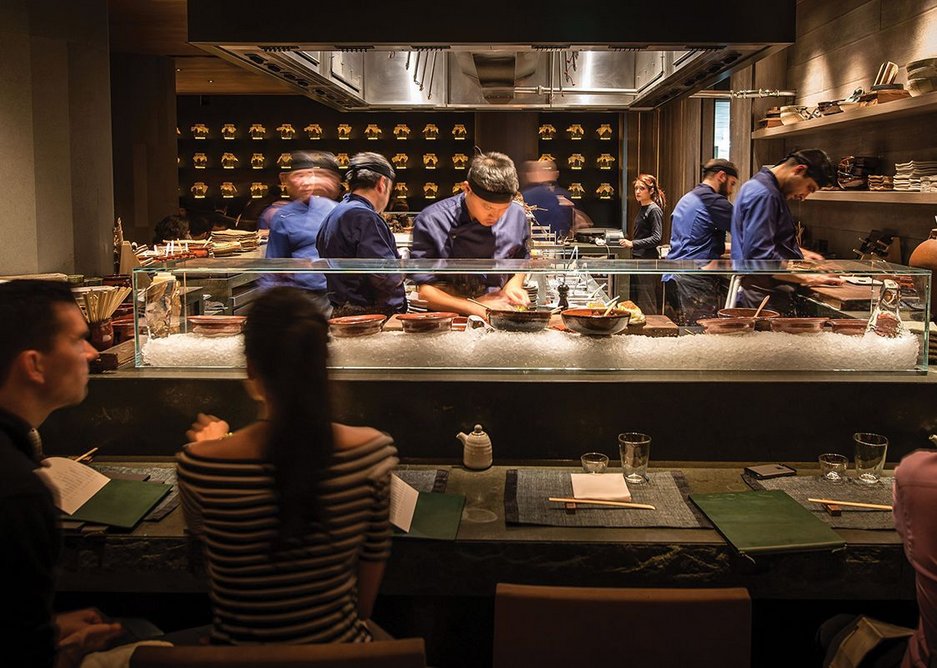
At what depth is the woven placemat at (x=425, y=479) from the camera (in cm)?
251

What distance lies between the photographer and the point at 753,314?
2828mm

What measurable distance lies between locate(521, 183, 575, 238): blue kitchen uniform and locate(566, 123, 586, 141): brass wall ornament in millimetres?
4053

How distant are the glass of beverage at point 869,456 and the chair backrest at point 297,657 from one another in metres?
1.54

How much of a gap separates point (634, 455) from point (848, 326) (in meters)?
0.80

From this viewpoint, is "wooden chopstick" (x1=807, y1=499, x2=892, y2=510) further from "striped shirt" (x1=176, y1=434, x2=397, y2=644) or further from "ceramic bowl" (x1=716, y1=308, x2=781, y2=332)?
"striped shirt" (x1=176, y1=434, x2=397, y2=644)

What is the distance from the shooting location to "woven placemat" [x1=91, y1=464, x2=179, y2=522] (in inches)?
92.6

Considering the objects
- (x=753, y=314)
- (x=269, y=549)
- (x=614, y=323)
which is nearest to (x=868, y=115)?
(x=753, y=314)

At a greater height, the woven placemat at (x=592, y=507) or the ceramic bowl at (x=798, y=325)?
the ceramic bowl at (x=798, y=325)

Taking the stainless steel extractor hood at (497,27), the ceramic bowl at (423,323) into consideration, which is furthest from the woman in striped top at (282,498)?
the stainless steel extractor hood at (497,27)

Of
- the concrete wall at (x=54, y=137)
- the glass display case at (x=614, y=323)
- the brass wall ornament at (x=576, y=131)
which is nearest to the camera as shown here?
the glass display case at (x=614, y=323)

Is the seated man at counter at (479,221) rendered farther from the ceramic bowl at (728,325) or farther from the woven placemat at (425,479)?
the woven placemat at (425,479)

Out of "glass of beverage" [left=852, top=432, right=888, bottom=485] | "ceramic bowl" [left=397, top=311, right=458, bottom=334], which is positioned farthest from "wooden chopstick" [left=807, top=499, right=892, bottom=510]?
"ceramic bowl" [left=397, top=311, right=458, bottom=334]

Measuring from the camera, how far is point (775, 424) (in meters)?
2.68

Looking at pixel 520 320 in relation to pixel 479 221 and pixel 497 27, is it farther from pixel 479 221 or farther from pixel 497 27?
pixel 479 221
